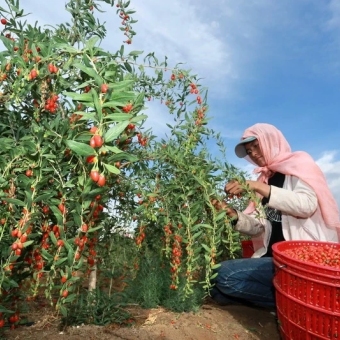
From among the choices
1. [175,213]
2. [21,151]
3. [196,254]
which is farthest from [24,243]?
[196,254]

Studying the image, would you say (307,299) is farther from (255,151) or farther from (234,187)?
(255,151)

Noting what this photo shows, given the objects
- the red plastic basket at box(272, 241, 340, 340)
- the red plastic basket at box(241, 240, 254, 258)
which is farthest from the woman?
the red plastic basket at box(241, 240, 254, 258)

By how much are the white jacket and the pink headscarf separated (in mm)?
67

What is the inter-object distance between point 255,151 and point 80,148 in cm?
287

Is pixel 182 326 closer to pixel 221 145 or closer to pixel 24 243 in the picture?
pixel 221 145

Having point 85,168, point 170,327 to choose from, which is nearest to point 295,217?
point 170,327

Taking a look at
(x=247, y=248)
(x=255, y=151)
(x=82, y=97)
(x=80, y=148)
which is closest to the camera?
(x=80, y=148)

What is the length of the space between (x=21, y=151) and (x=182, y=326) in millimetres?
1749

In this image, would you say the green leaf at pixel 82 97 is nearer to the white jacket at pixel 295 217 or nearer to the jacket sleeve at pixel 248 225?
the white jacket at pixel 295 217

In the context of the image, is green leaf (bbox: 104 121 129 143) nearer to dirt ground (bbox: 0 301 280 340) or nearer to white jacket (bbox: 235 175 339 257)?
dirt ground (bbox: 0 301 280 340)

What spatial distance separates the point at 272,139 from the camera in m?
3.68

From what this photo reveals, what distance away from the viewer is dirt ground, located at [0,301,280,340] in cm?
257

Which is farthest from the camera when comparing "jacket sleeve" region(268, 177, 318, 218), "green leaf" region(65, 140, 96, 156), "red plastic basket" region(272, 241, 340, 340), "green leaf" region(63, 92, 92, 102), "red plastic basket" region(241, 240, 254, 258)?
"red plastic basket" region(241, 240, 254, 258)

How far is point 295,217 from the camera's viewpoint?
11.1 ft
